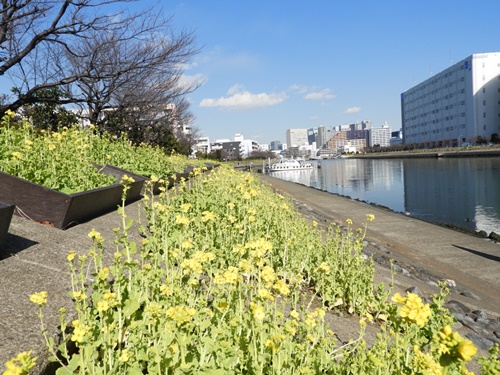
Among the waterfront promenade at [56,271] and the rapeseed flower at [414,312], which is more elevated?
the rapeseed flower at [414,312]

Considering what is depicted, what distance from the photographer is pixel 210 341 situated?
2.29 m

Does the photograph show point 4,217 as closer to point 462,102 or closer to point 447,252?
point 447,252

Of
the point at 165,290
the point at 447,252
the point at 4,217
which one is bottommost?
the point at 447,252

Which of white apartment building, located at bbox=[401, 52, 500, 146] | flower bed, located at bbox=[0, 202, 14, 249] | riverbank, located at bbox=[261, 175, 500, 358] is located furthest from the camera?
white apartment building, located at bbox=[401, 52, 500, 146]

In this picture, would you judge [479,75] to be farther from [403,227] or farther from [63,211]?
[63,211]

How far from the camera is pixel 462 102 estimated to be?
358 feet

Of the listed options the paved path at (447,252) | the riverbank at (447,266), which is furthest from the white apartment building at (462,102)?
the riverbank at (447,266)

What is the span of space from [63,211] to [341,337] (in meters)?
3.76

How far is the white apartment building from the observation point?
104 m

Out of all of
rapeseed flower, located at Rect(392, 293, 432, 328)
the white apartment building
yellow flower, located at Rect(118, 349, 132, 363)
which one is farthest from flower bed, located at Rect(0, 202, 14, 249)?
the white apartment building

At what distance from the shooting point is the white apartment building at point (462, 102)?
104 meters

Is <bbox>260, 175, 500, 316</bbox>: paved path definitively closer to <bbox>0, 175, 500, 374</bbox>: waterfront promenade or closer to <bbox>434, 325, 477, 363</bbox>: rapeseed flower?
<bbox>0, 175, 500, 374</bbox>: waterfront promenade

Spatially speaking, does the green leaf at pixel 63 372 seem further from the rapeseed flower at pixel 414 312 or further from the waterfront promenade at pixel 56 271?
the rapeseed flower at pixel 414 312

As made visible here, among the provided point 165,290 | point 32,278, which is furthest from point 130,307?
point 32,278
